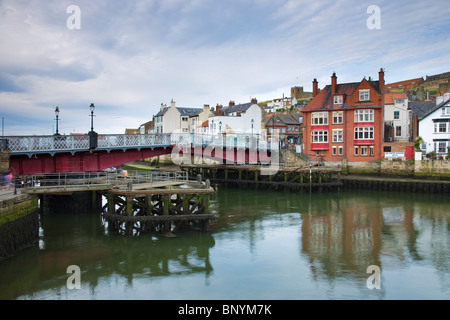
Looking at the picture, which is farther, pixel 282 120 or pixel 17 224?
pixel 282 120

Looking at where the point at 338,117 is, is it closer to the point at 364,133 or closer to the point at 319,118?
the point at 319,118

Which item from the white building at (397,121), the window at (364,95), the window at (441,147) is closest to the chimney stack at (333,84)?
the window at (364,95)

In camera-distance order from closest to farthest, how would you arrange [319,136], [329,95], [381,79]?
[381,79]
[319,136]
[329,95]

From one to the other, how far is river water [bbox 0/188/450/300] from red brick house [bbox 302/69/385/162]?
2225 cm

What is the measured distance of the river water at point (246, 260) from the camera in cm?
1562

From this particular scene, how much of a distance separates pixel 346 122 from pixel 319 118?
386 centimetres

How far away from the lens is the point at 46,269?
17.5 metres

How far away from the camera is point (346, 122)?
176ft

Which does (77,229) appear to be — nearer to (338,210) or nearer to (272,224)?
(272,224)

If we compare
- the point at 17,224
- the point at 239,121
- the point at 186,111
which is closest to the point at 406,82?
the point at 186,111

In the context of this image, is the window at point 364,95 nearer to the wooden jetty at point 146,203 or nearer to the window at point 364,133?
the window at point 364,133

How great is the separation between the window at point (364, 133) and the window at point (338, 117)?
2.44 meters
